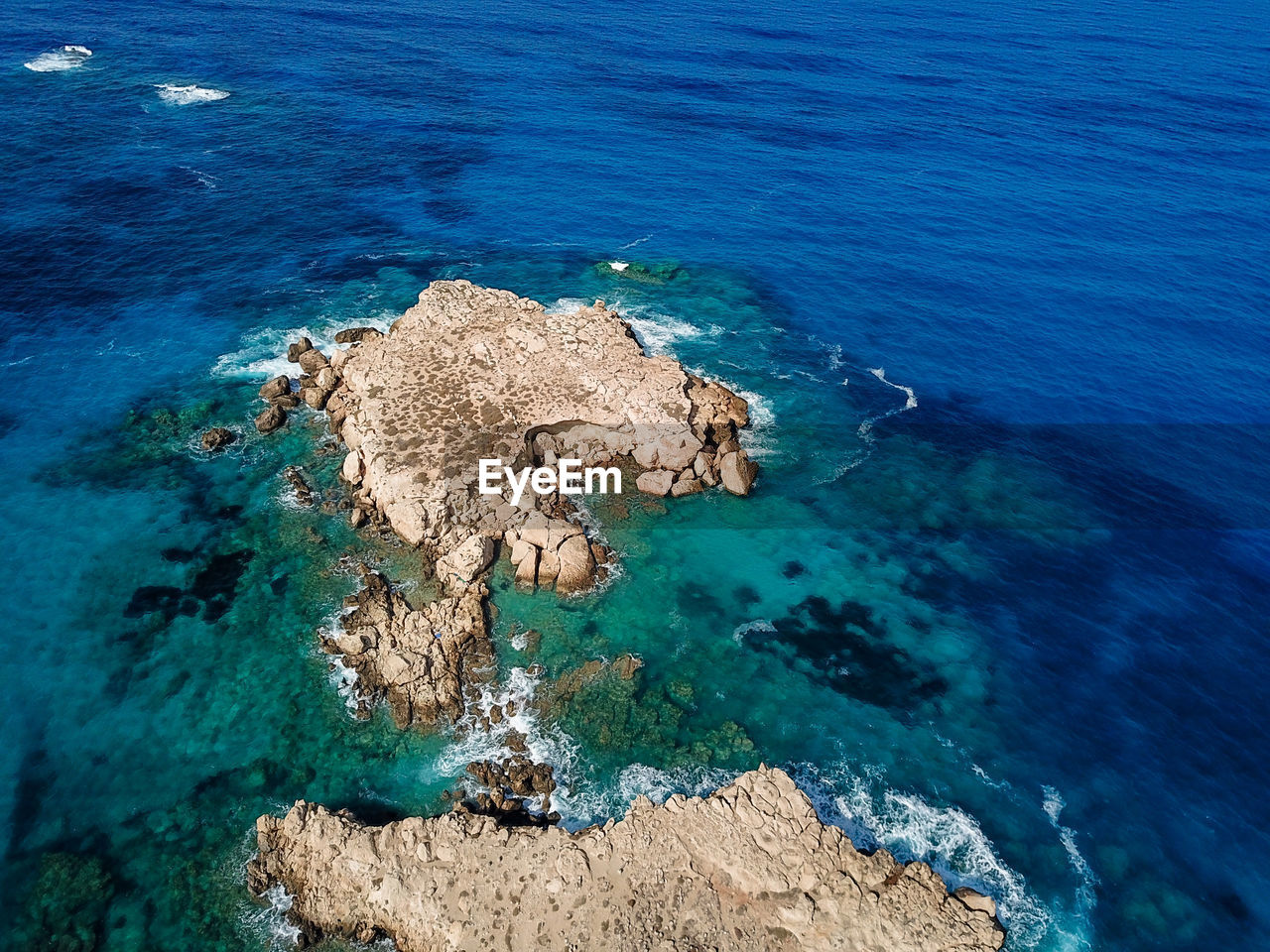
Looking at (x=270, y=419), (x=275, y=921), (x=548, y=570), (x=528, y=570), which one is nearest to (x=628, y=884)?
(x=275, y=921)

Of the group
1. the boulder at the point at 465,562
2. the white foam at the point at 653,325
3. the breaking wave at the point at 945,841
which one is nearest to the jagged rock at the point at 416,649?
the boulder at the point at 465,562

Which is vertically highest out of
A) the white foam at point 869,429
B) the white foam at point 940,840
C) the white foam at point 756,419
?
the white foam at point 869,429

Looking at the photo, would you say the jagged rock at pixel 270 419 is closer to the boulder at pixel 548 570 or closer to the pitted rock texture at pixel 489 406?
the pitted rock texture at pixel 489 406


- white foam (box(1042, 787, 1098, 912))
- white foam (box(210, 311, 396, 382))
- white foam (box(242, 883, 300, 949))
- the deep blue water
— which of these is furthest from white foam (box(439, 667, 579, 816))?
white foam (box(210, 311, 396, 382))

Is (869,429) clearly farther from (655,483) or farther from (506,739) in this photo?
(506,739)

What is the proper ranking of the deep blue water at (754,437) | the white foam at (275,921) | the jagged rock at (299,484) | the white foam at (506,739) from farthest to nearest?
1. the jagged rock at (299,484)
2. the white foam at (506,739)
3. the deep blue water at (754,437)
4. the white foam at (275,921)

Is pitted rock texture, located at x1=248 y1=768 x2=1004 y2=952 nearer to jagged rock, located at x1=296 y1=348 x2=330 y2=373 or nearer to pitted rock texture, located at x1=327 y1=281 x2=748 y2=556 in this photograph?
pitted rock texture, located at x1=327 y1=281 x2=748 y2=556

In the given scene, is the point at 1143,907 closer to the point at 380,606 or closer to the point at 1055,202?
the point at 380,606
